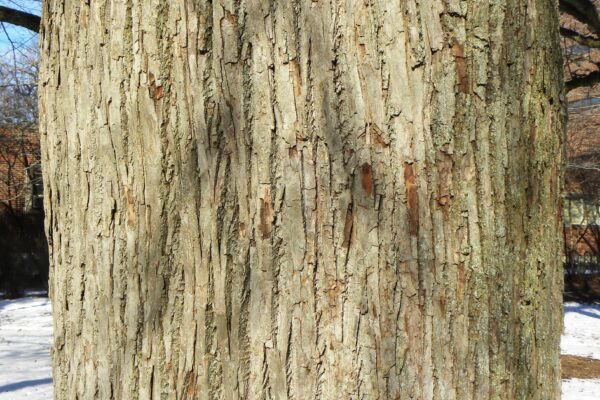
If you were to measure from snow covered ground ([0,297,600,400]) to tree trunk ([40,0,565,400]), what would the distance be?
596 cm

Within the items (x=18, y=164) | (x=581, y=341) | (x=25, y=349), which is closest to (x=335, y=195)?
(x=25, y=349)

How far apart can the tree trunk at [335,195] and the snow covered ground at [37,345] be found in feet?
19.5

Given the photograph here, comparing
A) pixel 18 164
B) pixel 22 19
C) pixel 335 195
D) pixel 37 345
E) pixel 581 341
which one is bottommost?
pixel 581 341

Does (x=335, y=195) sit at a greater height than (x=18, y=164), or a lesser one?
lesser

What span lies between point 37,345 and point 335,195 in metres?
9.83

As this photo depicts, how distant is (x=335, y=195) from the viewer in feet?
4.54

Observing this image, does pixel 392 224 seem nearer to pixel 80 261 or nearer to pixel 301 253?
pixel 301 253

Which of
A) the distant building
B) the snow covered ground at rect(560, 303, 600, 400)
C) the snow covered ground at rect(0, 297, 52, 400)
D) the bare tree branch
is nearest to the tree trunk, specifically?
the bare tree branch

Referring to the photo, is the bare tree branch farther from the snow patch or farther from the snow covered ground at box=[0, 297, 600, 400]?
the snow patch

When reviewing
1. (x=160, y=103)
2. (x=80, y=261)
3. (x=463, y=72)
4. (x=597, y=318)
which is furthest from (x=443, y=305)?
(x=597, y=318)

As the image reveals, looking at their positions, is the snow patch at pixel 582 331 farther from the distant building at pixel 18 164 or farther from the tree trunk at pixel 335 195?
the distant building at pixel 18 164

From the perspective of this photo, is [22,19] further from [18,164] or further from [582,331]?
[18,164]

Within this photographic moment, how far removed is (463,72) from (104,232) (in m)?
0.85

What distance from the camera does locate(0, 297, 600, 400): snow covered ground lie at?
7.25m
